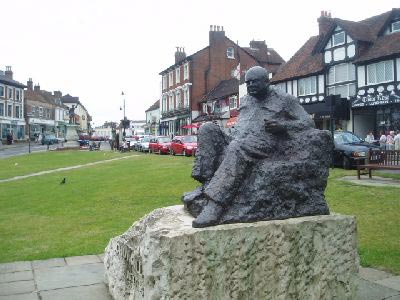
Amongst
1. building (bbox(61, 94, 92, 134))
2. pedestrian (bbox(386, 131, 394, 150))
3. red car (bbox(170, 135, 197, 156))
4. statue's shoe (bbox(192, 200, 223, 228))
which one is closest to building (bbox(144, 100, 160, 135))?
building (bbox(61, 94, 92, 134))

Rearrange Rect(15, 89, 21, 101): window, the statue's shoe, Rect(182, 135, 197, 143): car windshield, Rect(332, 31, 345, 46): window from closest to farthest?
1. the statue's shoe
2. Rect(182, 135, 197, 143): car windshield
3. Rect(332, 31, 345, 46): window
4. Rect(15, 89, 21, 101): window

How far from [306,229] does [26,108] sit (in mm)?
72380

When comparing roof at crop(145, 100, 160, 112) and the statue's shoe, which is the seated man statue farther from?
roof at crop(145, 100, 160, 112)

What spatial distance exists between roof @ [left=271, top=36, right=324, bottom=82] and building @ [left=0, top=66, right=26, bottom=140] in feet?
131

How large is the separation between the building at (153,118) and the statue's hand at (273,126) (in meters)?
65.6

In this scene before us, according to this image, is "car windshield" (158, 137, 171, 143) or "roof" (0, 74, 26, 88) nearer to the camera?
"car windshield" (158, 137, 171, 143)

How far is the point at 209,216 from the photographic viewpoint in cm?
380

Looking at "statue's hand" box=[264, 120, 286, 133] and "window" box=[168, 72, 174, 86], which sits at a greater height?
"window" box=[168, 72, 174, 86]

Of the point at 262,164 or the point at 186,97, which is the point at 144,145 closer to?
the point at 186,97

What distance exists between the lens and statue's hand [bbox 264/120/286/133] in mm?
4176

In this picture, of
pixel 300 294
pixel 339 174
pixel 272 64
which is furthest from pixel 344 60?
pixel 300 294

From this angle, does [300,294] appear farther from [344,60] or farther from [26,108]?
[26,108]

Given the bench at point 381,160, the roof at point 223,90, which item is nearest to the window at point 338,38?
the roof at point 223,90

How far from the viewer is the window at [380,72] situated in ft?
90.9
